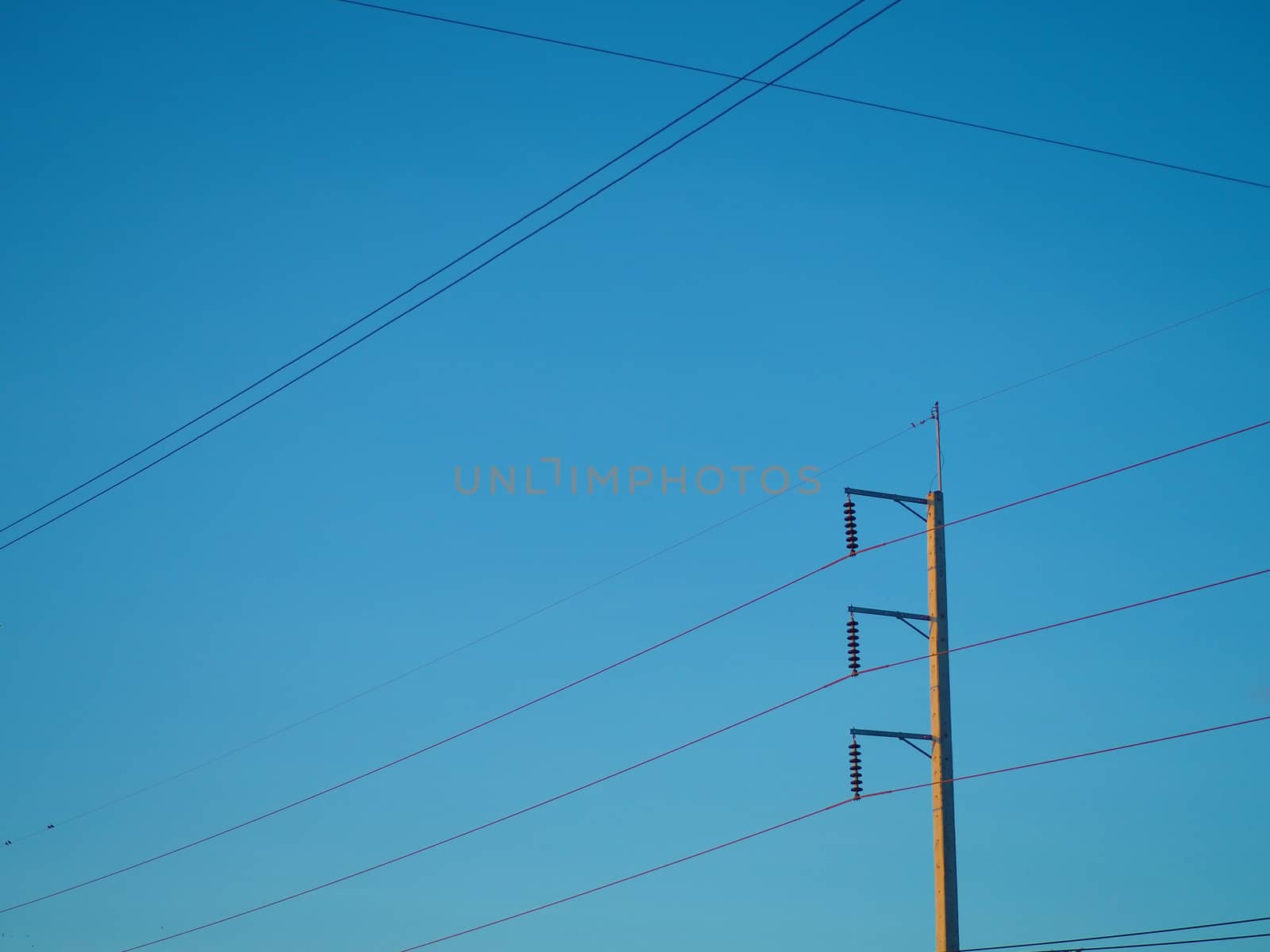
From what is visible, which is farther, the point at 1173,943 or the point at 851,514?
the point at 851,514

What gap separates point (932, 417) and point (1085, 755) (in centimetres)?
903

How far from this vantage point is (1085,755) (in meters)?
32.2

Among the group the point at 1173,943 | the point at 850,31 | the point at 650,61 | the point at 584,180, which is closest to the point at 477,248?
the point at 584,180

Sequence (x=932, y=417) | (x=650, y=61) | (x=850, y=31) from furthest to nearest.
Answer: (x=932, y=417), (x=650, y=61), (x=850, y=31)

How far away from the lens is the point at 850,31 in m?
29.4

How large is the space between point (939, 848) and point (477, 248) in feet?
48.9

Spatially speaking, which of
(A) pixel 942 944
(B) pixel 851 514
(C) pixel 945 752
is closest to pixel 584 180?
(B) pixel 851 514

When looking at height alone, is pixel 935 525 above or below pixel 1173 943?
above

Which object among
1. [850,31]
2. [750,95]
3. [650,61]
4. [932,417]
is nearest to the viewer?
[850,31]

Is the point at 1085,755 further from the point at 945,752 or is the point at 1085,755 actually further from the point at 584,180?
the point at 584,180

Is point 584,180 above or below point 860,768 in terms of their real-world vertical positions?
above

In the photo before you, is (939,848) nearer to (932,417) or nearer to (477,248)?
(932,417)

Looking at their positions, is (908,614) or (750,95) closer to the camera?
(750,95)

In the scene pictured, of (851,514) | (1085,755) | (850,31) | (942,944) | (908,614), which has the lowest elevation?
(942,944)
